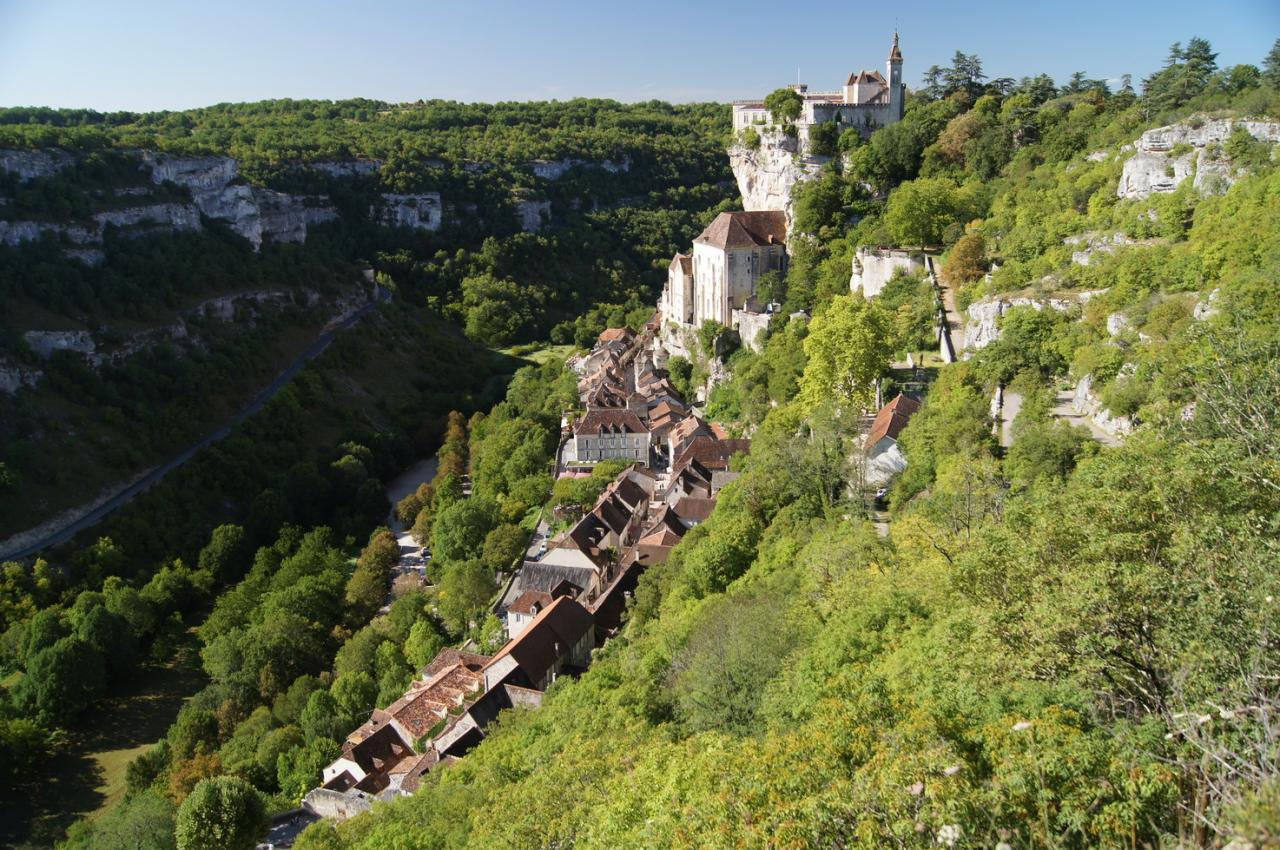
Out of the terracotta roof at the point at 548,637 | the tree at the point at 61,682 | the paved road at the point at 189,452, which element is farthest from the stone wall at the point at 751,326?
the paved road at the point at 189,452

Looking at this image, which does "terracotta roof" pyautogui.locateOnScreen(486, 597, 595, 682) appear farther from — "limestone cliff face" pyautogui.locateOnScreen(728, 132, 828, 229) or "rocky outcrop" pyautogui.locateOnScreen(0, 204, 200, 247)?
"rocky outcrop" pyautogui.locateOnScreen(0, 204, 200, 247)

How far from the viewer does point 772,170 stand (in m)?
49.1

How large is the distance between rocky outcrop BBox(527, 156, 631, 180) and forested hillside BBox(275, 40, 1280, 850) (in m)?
74.5

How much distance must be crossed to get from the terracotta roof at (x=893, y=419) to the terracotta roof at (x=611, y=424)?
17896 millimetres

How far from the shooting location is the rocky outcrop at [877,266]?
37.2 metres

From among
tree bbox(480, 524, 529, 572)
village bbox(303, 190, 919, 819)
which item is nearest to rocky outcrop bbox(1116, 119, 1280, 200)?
village bbox(303, 190, 919, 819)

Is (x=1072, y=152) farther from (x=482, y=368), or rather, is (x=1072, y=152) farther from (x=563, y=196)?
(x=563, y=196)

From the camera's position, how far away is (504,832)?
12781 millimetres

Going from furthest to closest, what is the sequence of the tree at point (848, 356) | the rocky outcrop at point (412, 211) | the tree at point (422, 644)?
Answer: the rocky outcrop at point (412, 211) → the tree at point (422, 644) → the tree at point (848, 356)

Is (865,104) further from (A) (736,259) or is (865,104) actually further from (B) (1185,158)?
(B) (1185,158)

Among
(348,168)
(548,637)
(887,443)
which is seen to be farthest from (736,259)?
(348,168)

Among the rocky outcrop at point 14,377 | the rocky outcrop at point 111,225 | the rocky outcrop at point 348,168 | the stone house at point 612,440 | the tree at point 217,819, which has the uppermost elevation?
the rocky outcrop at point 348,168

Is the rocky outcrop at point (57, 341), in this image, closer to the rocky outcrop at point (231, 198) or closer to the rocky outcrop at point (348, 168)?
the rocky outcrop at point (231, 198)

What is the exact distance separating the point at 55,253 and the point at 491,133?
65299 mm
